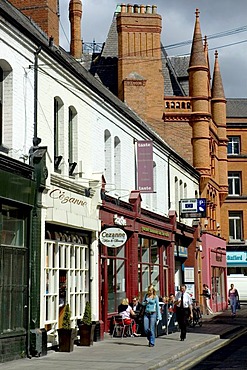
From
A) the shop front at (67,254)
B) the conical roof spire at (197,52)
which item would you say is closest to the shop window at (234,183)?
the conical roof spire at (197,52)

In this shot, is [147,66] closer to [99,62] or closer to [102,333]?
[99,62]

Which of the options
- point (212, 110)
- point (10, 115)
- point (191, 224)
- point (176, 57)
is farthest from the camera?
point (176, 57)

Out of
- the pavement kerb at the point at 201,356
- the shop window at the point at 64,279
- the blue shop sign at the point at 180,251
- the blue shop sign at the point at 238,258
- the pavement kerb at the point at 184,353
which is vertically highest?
the blue shop sign at the point at 238,258

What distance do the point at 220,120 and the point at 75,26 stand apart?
46.4 feet

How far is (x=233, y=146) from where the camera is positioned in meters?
68.9

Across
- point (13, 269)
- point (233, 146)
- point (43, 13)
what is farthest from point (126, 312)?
point (233, 146)

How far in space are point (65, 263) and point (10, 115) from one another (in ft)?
17.1

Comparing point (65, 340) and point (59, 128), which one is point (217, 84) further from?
point (65, 340)

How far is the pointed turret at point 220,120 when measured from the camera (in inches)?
2079

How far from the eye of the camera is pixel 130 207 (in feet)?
86.3

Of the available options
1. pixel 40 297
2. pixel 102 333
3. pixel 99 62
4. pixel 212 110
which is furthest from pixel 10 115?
pixel 212 110

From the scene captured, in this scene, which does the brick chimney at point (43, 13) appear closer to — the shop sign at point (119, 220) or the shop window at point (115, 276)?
the shop sign at point (119, 220)

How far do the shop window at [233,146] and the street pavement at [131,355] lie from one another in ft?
148

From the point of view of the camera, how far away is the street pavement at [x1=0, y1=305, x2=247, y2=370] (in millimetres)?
15531
